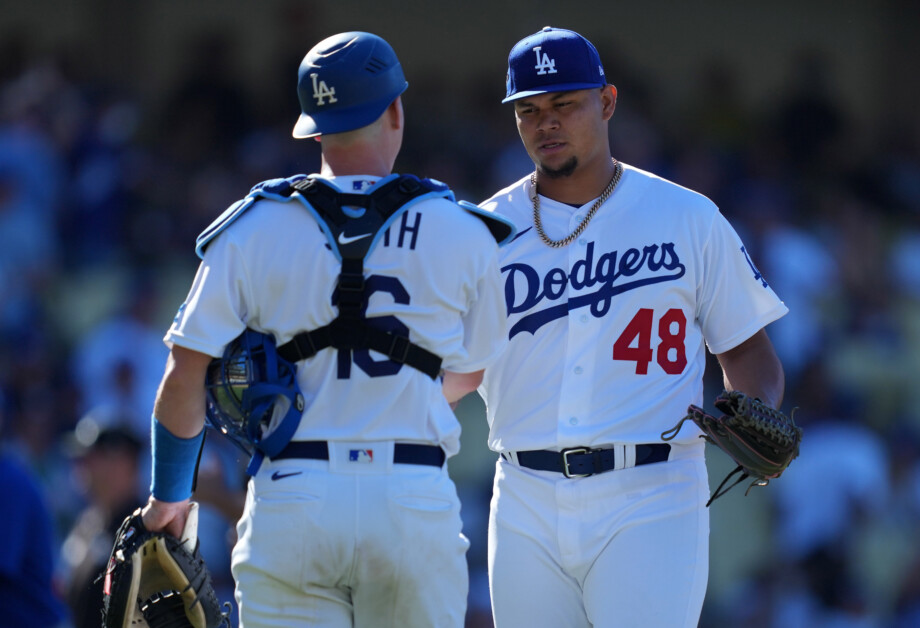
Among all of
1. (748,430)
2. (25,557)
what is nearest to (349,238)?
(748,430)

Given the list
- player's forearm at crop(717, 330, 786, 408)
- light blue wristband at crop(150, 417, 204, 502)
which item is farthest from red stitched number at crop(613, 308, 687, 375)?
light blue wristband at crop(150, 417, 204, 502)

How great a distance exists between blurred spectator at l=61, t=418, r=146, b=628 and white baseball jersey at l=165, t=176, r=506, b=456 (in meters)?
3.31

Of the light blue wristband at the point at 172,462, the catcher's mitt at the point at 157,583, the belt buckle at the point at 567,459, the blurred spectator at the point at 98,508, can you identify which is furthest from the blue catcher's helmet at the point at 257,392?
the blurred spectator at the point at 98,508

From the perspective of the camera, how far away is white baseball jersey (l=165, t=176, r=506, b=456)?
129 inches

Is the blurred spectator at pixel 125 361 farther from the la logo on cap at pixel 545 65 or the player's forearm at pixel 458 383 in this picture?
the la logo on cap at pixel 545 65

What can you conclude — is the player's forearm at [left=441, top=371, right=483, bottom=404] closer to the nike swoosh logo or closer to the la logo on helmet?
the nike swoosh logo

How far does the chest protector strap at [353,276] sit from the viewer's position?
3.26 meters

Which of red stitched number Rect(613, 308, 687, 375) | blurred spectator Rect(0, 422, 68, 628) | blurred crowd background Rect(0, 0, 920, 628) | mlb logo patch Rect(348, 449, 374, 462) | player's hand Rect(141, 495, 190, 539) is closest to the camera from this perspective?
mlb logo patch Rect(348, 449, 374, 462)

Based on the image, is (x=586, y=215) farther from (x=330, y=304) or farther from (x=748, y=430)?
(x=330, y=304)

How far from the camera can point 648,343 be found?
14.0 feet

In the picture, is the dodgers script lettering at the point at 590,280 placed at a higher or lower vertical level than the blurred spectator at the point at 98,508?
higher

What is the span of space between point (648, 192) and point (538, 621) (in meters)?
1.49

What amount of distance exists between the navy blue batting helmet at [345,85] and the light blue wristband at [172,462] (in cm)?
87

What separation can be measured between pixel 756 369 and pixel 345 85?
5.83 feet
